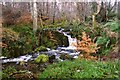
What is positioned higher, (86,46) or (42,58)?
(86,46)

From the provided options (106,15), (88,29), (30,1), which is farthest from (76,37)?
(30,1)

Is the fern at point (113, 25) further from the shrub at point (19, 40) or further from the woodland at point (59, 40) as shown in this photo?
the shrub at point (19, 40)

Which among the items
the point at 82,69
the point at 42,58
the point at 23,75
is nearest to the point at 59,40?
the point at 42,58

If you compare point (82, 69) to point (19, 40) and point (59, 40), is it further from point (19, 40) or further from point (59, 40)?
point (19, 40)

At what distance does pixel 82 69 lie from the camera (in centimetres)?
312

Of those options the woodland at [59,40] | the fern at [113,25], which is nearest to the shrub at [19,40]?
the woodland at [59,40]

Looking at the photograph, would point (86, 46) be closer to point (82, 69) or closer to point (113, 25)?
point (82, 69)

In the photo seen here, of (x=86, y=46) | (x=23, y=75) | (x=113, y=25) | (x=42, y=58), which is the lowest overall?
(x=23, y=75)

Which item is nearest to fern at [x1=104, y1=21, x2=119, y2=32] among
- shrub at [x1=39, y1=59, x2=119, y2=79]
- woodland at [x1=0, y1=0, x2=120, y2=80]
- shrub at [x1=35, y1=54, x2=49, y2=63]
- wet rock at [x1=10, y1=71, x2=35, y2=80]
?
woodland at [x1=0, y1=0, x2=120, y2=80]

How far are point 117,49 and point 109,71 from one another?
25 centimetres

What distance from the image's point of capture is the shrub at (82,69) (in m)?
3.11

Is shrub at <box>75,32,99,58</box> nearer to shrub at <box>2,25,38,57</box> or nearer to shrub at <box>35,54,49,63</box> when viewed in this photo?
shrub at <box>35,54,49,63</box>

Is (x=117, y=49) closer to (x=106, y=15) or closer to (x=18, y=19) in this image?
(x=106, y=15)

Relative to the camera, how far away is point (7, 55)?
124 inches
